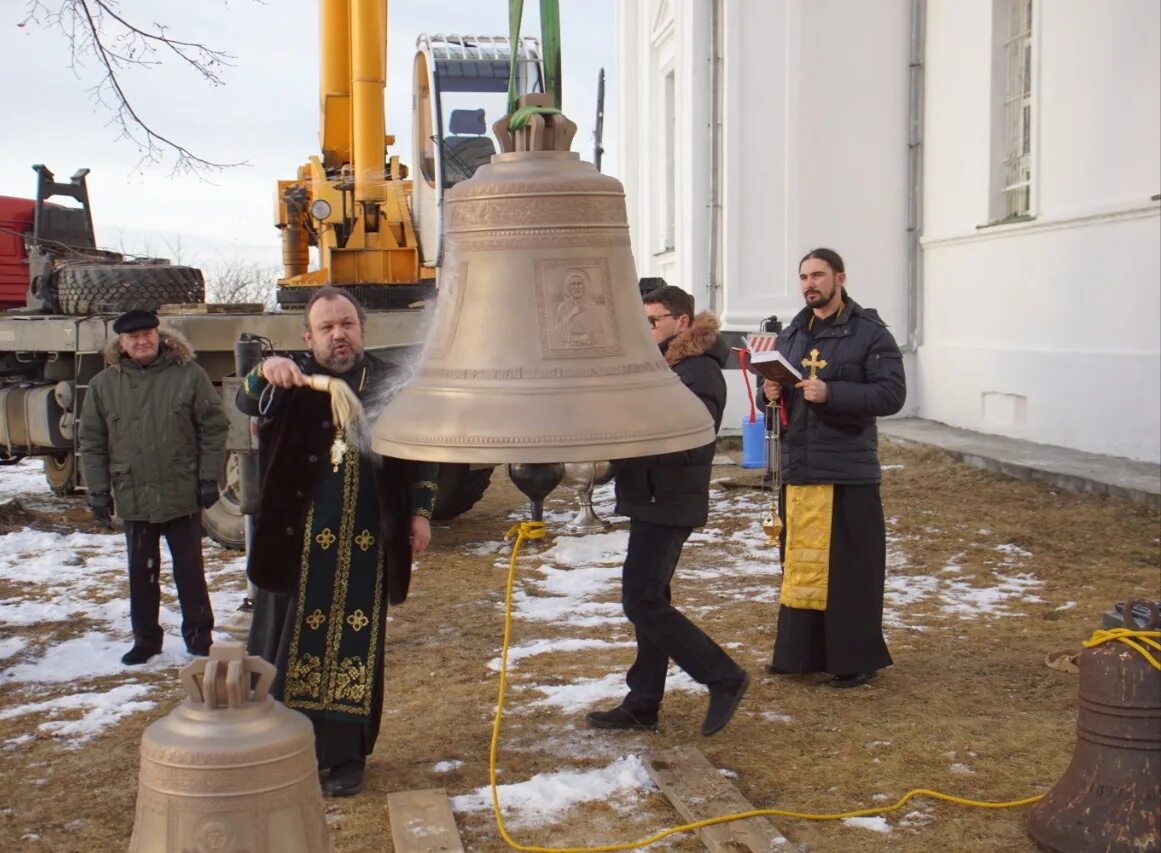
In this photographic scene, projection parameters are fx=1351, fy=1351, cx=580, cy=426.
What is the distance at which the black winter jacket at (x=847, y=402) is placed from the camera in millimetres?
5195

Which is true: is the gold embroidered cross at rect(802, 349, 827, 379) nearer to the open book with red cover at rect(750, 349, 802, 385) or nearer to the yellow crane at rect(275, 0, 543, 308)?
the open book with red cover at rect(750, 349, 802, 385)

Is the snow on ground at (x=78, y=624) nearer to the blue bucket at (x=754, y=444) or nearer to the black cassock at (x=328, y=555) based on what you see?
the black cassock at (x=328, y=555)

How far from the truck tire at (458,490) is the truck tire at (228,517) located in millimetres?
1303

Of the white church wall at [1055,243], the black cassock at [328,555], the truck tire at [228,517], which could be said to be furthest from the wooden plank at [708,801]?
the white church wall at [1055,243]

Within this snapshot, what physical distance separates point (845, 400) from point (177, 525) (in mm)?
3092

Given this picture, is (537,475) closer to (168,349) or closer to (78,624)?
(168,349)

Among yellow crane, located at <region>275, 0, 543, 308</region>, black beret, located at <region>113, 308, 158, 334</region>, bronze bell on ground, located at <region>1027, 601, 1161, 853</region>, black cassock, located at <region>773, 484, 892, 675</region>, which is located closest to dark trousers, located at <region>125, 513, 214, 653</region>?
black beret, located at <region>113, 308, 158, 334</region>

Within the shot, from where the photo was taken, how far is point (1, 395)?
34.7 ft

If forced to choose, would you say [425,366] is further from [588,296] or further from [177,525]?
[177,525]

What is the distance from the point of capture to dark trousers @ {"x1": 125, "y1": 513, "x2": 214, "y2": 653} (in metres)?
6.15

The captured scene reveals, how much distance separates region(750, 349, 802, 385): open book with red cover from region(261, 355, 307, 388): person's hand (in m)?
1.91

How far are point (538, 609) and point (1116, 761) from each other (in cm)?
371

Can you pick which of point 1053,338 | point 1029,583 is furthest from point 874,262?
point 1029,583

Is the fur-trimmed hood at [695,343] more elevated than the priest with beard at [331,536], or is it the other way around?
the fur-trimmed hood at [695,343]
